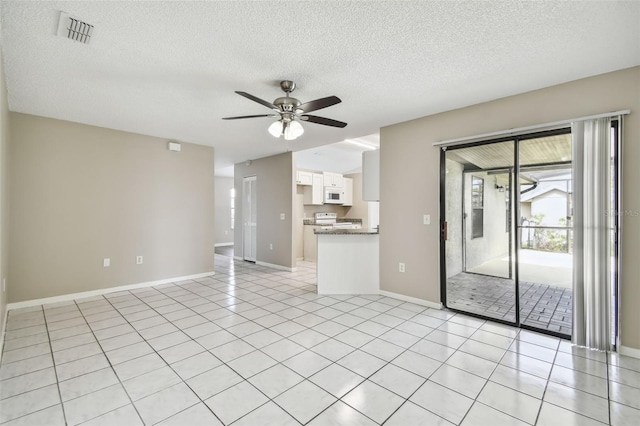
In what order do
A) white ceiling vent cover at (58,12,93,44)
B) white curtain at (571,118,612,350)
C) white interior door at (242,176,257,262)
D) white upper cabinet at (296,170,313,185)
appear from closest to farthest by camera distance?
white ceiling vent cover at (58,12,93,44) → white curtain at (571,118,612,350) → white interior door at (242,176,257,262) → white upper cabinet at (296,170,313,185)

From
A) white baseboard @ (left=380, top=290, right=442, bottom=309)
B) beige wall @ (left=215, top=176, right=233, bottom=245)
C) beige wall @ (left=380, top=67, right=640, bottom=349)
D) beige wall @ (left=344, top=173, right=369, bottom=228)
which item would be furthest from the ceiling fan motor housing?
beige wall @ (left=215, top=176, right=233, bottom=245)

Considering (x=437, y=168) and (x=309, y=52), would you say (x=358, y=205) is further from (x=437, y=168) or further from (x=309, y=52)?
(x=309, y=52)

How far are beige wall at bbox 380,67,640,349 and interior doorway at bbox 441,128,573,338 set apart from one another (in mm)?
176

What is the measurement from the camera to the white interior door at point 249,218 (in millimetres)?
7059

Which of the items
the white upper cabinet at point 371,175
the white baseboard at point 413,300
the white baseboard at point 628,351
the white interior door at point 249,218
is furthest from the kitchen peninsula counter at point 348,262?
the white interior door at point 249,218

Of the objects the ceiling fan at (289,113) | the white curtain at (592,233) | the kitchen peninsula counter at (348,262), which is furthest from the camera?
the kitchen peninsula counter at (348,262)

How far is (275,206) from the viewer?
6371 millimetres

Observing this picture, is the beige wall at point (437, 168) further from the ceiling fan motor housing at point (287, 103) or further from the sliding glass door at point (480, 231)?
the ceiling fan motor housing at point (287, 103)

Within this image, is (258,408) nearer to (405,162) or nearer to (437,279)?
(437,279)

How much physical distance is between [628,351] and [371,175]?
332 centimetres

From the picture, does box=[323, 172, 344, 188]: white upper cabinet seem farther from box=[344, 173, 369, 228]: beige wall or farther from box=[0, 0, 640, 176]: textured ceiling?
box=[0, 0, 640, 176]: textured ceiling

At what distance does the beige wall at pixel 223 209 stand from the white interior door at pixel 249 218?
3496mm

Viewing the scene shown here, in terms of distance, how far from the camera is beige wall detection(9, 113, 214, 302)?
3729 millimetres

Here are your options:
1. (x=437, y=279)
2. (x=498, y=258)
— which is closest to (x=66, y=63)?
(x=437, y=279)
